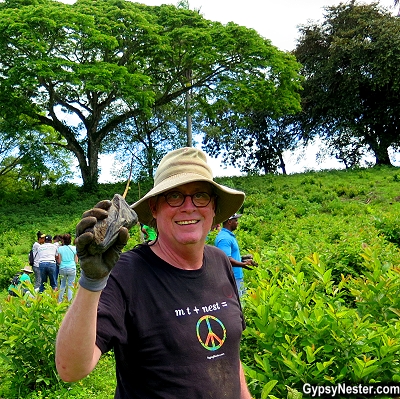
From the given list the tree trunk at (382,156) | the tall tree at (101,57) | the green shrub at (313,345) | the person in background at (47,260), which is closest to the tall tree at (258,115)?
the tall tree at (101,57)

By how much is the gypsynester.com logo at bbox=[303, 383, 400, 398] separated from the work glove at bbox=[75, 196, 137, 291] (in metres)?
2.30

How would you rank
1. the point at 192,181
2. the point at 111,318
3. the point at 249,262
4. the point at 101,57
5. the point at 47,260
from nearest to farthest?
the point at 111,318, the point at 192,181, the point at 249,262, the point at 47,260, the point at 101,57

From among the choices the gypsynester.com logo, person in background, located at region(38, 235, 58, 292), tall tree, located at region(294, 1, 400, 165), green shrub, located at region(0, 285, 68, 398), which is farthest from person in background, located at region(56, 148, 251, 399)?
tall tree, located at region(294, 1, 400, 165)

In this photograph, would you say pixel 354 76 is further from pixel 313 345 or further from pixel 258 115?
pixel 313 345

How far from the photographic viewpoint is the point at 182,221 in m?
2.07

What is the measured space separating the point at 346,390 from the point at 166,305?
2068 mm

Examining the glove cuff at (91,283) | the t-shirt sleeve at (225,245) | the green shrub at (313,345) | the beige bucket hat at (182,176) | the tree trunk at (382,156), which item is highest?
the tree trunk at (382,156)

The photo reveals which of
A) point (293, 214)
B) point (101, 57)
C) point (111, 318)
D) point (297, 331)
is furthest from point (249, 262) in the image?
point (101, 57)

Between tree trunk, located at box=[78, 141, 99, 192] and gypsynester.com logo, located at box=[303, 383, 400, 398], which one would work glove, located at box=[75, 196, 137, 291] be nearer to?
gypsynester.com logo, located at box=[303, 383, 400, 398]

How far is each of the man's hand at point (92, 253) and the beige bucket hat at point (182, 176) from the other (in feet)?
1.72

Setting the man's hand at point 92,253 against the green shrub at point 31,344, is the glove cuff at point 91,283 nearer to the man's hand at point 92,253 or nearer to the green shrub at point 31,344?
the man's hand at point 92,253

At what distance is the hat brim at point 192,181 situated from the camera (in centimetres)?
205

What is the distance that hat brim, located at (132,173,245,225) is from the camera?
2.05 meters

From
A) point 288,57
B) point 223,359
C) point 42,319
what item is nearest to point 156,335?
point 223,359
